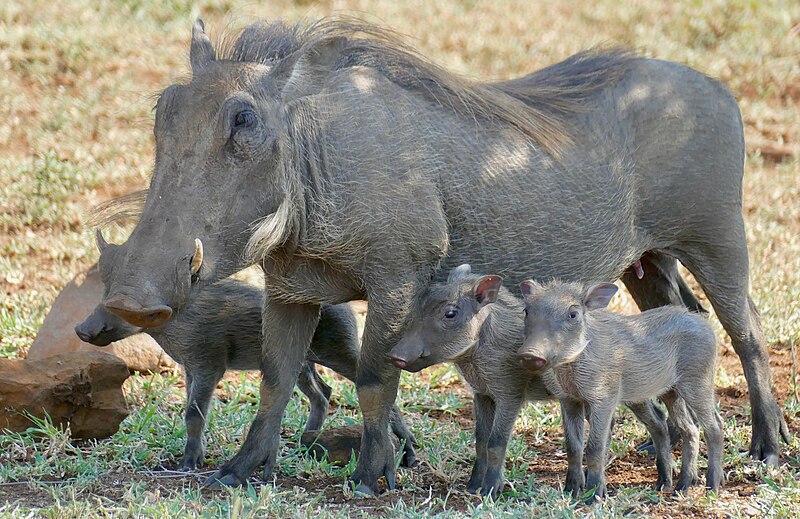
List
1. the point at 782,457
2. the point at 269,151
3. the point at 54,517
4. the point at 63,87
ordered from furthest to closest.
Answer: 1. the point at 63,87
2. the point at 782,457
3. the point at 269,151
4. the point at 54,517

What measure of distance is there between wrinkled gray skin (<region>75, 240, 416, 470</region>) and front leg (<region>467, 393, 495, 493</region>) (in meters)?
0.49

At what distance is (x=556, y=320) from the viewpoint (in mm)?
4215

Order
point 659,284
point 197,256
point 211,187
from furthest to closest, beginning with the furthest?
point 659,284 < point 211,187 < point 197,256

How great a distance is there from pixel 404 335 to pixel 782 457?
75.2 inches

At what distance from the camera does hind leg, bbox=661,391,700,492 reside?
15.0 ft

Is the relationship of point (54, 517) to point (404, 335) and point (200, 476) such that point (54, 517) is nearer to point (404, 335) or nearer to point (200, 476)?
point (200, 476)

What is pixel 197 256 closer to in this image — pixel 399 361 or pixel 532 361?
pixel 399 361

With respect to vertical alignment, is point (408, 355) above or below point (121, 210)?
below

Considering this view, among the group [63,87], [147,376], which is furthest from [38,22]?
[147,376]

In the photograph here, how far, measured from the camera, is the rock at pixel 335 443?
4.88 metres

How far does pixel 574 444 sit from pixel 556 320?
0.51 m

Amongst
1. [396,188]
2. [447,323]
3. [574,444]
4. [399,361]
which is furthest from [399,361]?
[574,444]

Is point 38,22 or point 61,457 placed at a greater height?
point 38,22

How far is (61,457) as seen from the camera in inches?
185
